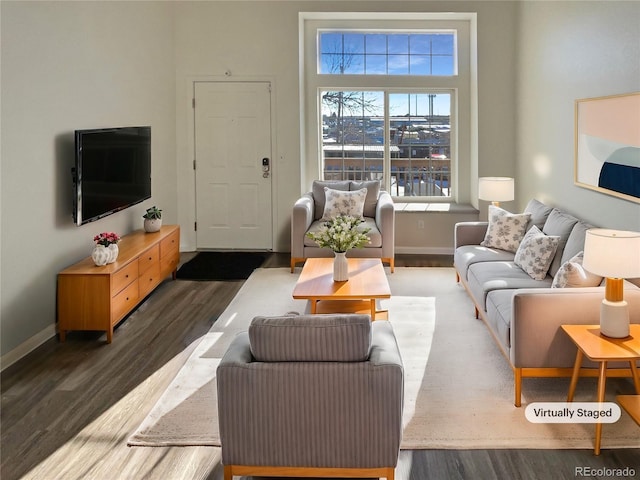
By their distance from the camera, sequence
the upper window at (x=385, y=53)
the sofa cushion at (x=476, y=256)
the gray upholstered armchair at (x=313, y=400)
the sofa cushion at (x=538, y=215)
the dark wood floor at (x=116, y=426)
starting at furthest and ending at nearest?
the upper window at (x=385, y=53) → the sofa cushion at (x=538, y=215) → the sofa cushion at (x=476, y=256) → the dark wood floor at (x=116, y=426) → the gray upholstered armchair at (x=313, y=400)

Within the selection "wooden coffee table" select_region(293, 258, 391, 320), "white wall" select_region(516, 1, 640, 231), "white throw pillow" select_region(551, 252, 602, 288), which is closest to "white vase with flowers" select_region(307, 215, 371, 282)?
"wooden coffee table" select_region(293, 258, 391, 320)

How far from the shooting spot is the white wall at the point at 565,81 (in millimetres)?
4094

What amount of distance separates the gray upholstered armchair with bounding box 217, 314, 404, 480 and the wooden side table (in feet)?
3.28

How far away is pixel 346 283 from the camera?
4543mm

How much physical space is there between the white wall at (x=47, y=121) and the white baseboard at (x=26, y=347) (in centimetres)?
1

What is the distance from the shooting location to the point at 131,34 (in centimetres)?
580

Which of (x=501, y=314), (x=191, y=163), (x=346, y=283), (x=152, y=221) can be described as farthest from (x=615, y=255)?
(x=191, y=163)

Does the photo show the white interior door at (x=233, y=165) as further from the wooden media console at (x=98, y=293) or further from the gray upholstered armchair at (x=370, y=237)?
the wooden media console at (x=98, y=293)

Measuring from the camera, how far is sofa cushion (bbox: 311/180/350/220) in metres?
6.83

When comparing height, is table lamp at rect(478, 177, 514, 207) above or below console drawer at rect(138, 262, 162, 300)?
above

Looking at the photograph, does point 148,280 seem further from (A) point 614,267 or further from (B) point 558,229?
(A) point 614,267

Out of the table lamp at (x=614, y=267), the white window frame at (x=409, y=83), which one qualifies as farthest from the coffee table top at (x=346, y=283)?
the white window frame at (x=409, y=83)

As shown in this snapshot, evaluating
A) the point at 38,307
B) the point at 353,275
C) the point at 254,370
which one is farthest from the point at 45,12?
the point at 254,370

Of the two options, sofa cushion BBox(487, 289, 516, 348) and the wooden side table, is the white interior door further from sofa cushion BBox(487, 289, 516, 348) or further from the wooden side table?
the wooden side table
